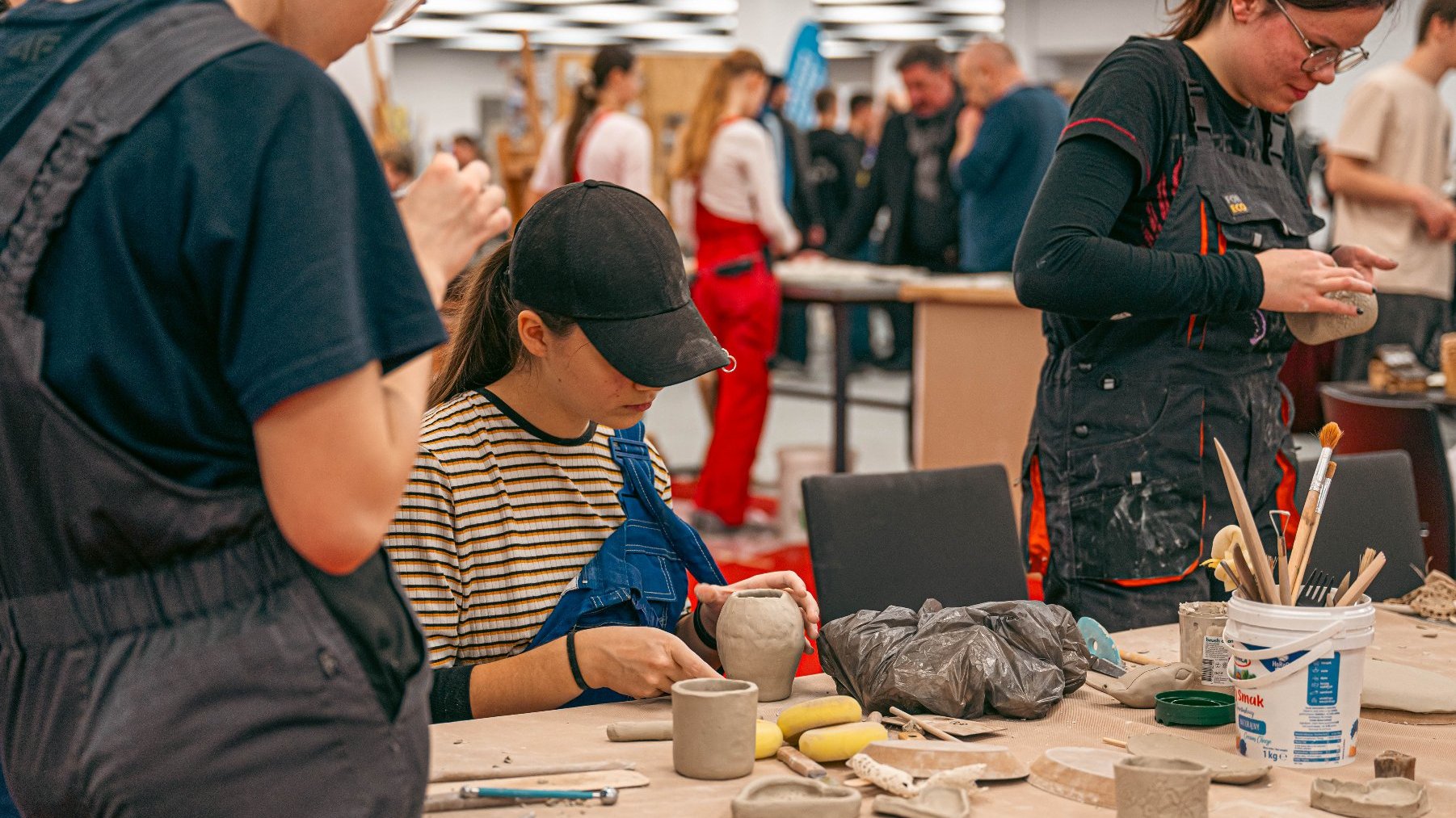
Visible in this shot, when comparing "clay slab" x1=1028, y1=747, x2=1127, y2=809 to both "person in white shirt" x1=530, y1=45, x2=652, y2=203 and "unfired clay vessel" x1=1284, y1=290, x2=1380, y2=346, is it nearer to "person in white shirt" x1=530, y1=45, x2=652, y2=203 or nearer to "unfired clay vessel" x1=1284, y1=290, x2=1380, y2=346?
"unfired clay vessel" x1=1284, y1=290, x2=1380, y2=346

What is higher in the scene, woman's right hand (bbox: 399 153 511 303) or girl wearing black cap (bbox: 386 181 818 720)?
woman's right hand (bbox: 399 153 511 303)

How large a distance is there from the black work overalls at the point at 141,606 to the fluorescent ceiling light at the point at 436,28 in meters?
18.0

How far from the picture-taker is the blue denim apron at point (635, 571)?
5.28 feet

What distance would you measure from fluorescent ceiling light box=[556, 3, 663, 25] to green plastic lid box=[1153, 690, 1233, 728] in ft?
52.9

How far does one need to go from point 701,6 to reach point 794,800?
1585cm

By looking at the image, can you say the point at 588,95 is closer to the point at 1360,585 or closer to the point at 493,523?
the point at 493,523

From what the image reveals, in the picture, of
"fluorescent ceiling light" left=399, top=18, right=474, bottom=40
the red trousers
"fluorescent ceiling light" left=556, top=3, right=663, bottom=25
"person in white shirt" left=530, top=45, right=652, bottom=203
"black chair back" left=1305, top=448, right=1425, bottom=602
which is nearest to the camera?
"black chair back" left=1305, top=448, right=1425, bottom=602

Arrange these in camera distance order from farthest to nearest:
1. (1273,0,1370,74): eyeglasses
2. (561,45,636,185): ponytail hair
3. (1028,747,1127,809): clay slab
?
(561,45,636,185): ponytail hair, (1273,0,1370,74): eyeglasses, (1028,747,1127,809): clay slab

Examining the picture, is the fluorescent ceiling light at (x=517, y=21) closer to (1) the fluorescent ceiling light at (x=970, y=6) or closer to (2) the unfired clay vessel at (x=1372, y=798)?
(1) the fluorescent ceiling light at (x=970, y=6)

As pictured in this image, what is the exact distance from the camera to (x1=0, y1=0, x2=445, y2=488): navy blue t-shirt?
2.60 ft

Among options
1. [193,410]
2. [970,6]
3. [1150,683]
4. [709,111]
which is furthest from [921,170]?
[970,6]

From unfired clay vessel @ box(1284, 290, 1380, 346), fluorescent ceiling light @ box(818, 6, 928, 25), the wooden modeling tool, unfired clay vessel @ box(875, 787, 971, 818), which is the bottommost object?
the wooden modeling tool

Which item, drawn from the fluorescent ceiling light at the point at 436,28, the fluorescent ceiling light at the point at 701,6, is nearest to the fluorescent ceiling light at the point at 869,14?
the fluorescent ceiling light at the point at 701,6

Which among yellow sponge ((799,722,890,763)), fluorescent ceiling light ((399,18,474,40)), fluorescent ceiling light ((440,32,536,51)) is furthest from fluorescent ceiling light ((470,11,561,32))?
yellow sponge ((799,722,890,763))
